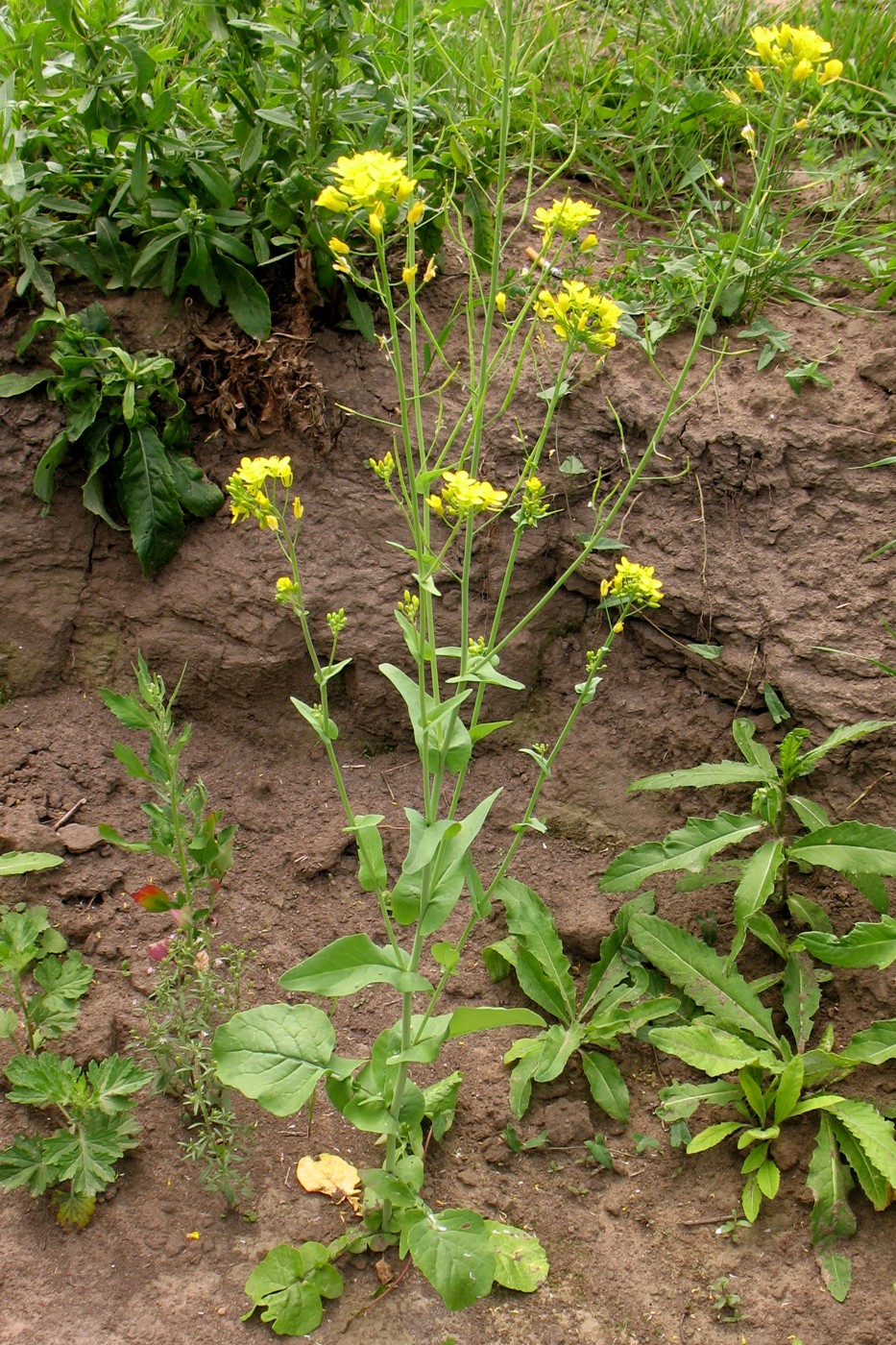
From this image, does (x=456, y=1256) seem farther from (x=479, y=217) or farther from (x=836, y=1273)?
(x=479, y=217)

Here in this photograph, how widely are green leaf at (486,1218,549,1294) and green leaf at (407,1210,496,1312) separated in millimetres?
113

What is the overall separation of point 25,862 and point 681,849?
159 cm

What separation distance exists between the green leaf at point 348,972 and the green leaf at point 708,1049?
74cm

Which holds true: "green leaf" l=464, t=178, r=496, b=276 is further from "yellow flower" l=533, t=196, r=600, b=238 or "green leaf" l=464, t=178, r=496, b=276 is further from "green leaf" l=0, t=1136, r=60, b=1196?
"green leaf" l=0, t=1136, r=60, b=1196

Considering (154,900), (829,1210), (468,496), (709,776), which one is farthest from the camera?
(709,776)

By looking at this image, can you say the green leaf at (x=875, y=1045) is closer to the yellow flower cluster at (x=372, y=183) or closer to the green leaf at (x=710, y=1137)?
the green leaf at (x=710, y=1137)

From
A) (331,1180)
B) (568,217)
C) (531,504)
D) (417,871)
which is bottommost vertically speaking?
(331,1180)

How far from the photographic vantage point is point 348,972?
2010 millimetres

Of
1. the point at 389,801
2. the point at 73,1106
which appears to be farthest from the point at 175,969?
the point at 389,801

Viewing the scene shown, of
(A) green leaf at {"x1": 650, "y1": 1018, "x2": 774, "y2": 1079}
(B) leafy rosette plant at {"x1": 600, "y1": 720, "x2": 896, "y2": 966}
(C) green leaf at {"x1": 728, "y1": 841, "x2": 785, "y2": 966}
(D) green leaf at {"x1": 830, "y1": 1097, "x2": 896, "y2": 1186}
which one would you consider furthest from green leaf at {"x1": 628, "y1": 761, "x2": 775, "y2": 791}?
(D) green leaf at {"x1": 830, "y1": 1097, "x2": 896, "y2": 1186}

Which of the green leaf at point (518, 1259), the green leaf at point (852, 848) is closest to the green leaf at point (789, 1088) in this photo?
the green leaf at point (852, 848)

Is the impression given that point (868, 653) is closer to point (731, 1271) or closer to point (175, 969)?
point (731, 1271)

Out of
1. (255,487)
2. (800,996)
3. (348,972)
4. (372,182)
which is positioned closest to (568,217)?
(372,182)

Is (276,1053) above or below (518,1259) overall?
above
